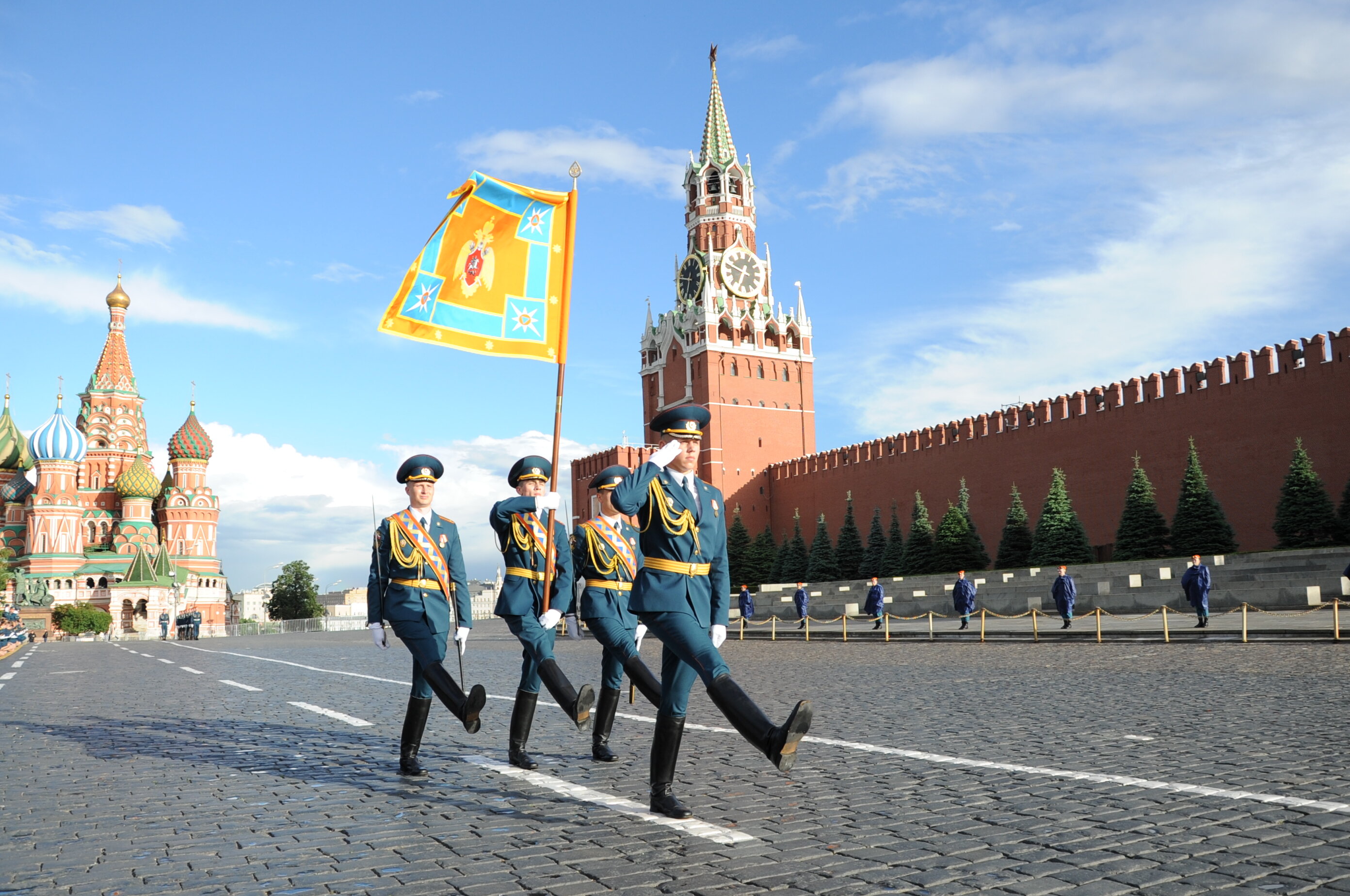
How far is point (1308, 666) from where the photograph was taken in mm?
9531

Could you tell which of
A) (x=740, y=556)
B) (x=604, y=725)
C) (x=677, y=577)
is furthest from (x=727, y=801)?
(x=740, y=556)

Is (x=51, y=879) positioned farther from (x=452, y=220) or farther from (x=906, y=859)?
(x=452, y=220)

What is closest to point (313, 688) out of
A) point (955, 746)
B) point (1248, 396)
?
point (955, 746)

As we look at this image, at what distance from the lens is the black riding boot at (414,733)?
15.4 feet

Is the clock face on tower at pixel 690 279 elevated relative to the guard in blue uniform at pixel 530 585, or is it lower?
elevated

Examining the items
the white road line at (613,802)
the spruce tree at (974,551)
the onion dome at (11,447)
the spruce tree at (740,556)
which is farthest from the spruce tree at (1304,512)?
the onion dome at (11,447)

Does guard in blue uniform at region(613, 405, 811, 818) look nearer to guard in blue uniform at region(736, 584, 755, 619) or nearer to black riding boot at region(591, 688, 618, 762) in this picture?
black riding boot at region(591, 688, 618, 762)

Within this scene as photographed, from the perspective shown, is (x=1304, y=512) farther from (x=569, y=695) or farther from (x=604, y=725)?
(x=569, y=695)

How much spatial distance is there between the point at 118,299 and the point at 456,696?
232 feet

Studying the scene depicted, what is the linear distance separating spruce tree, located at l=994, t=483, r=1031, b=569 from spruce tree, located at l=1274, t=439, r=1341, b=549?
7614mm

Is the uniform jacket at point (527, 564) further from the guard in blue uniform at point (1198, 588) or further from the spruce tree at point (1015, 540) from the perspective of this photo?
the spruce tree at point (1015, 540)

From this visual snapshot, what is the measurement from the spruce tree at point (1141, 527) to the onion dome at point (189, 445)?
53.9 m

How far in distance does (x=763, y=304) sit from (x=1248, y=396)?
1170 inches

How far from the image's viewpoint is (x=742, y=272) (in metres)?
53.8
